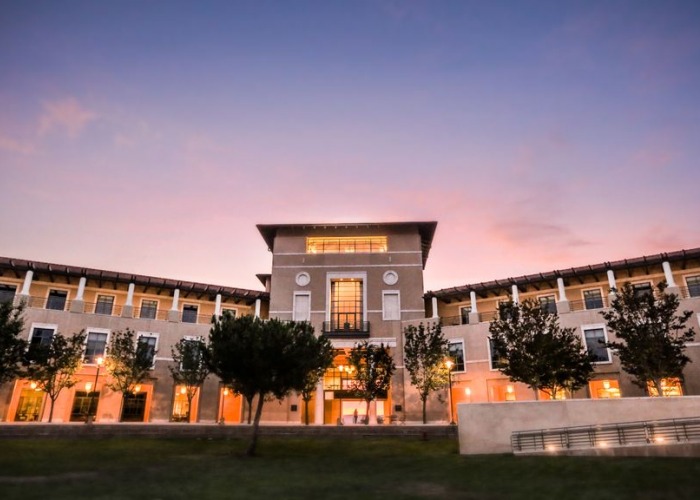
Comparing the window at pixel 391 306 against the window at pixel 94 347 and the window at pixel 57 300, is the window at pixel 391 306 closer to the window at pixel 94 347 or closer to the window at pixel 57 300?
the window at pixel 94 347

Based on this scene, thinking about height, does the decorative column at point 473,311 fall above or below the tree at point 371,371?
above

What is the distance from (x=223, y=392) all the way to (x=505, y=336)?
72.6 feet

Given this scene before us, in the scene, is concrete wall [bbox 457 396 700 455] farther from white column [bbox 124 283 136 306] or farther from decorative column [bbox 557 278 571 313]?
white column [bbox 124 283 136 306]

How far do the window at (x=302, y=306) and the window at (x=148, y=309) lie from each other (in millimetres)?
11540

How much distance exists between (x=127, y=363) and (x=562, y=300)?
30.7 metres

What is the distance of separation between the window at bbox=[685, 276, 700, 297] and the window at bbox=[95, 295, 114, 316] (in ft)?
139

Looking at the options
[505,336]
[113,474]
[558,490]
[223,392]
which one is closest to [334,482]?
[558,490]

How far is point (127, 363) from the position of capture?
31969 mm

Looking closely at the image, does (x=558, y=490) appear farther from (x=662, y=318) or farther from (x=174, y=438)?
(x=174, y=438)

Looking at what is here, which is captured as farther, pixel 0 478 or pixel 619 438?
pixel 619 438

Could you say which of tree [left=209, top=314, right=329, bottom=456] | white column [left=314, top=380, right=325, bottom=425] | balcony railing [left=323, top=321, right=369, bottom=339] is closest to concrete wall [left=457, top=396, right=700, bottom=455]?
tree [left=209, top=314, right=329, bottom=456]

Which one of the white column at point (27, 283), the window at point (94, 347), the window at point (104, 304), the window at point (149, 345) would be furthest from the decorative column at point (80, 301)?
the window at point (149, 345)

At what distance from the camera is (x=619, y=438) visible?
17453mm

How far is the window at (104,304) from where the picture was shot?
37.3 m
